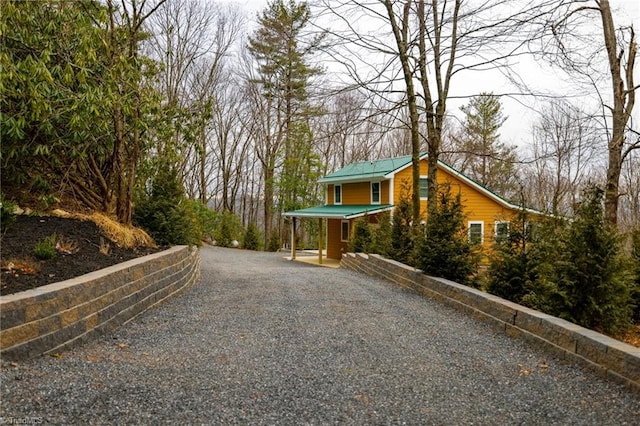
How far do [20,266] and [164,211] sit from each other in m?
4.73

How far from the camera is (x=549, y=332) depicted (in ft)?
15.2

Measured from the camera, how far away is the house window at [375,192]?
2112 centimetres

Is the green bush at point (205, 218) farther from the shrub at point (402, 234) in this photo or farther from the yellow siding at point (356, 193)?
the shrub at point (402, 234)

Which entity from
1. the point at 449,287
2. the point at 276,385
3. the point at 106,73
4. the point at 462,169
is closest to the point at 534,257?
the point at 449,287

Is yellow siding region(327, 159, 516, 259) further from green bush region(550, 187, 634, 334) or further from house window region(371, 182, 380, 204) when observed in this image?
green bush region(550, 187, 634, 334)

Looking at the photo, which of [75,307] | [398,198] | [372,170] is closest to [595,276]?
[75,307]

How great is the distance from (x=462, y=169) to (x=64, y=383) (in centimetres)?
3116

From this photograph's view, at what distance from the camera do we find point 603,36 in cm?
893

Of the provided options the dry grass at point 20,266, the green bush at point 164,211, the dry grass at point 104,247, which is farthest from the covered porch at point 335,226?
the dry grass at point 20,266

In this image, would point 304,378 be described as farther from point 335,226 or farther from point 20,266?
point 335,226

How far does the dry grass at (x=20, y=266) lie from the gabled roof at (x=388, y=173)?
15289 mm

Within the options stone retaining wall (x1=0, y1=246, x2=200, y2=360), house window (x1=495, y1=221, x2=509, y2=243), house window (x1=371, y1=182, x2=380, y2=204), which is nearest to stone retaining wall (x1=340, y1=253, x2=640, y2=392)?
house window (x1=495, y1=221, x2=509, y2=243)

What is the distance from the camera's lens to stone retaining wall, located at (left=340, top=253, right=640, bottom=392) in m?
3.68

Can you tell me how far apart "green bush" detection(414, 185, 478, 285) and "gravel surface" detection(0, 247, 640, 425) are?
1.94 meters
